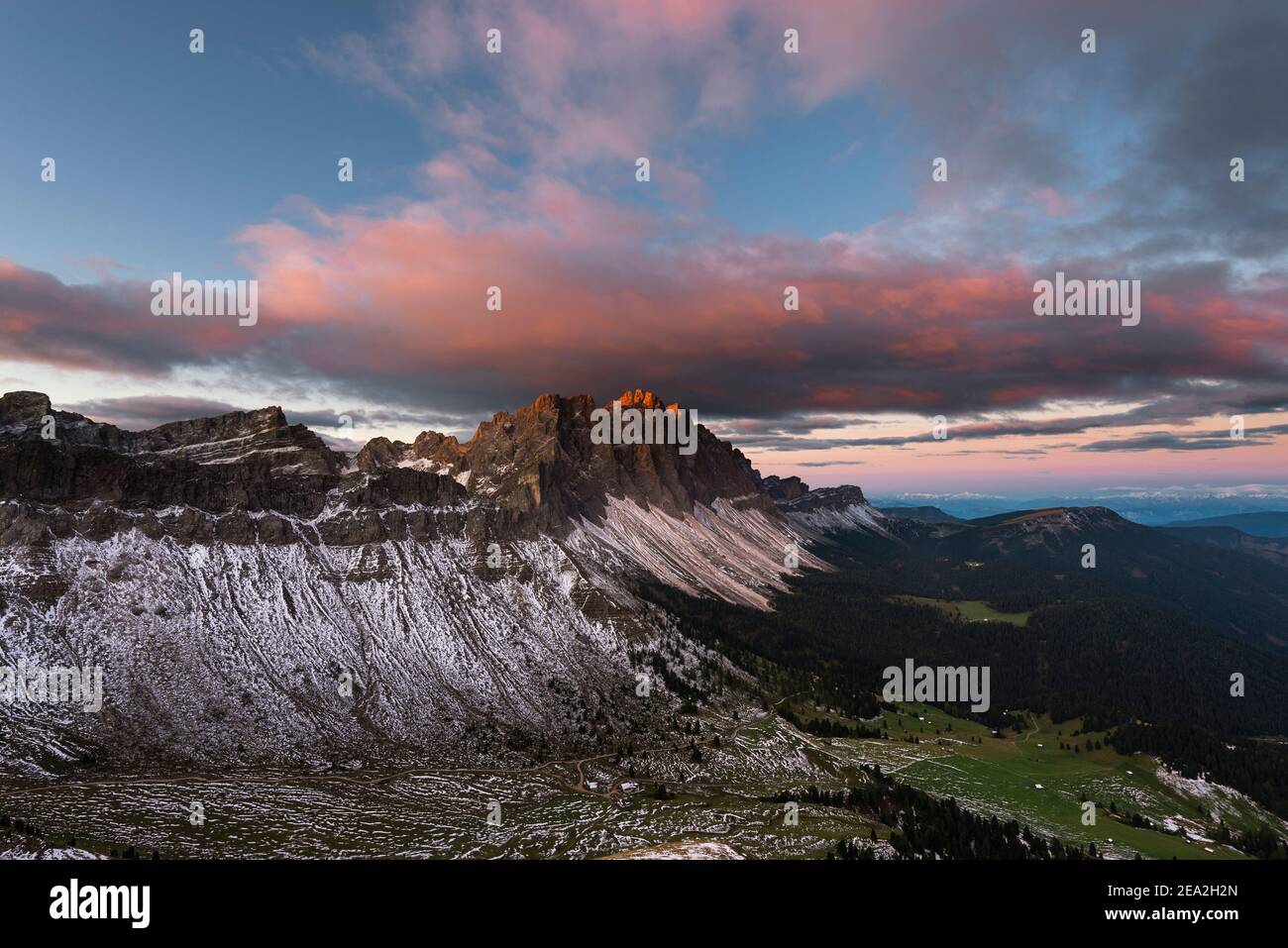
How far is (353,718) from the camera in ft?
514

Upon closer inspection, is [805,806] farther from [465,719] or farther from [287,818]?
[287,818]

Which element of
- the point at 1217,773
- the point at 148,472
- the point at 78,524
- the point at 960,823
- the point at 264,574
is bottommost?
the point at 1217,773

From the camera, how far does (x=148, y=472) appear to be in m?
188

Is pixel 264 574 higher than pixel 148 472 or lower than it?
lower

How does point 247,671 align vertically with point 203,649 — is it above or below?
below

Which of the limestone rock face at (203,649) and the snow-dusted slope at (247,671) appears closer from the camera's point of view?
the snow-dusted slope at (247,671)

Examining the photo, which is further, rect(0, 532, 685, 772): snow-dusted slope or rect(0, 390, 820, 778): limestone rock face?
rect(0, 390, 820, 778): limestone rock face
